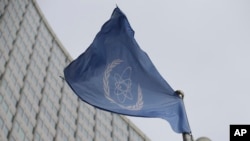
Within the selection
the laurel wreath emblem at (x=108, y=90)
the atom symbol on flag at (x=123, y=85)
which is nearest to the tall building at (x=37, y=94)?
the laurel wreath emblem at (x=108, y=90)

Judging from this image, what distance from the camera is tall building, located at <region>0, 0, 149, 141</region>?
58.0 meters

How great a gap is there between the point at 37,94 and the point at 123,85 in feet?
179

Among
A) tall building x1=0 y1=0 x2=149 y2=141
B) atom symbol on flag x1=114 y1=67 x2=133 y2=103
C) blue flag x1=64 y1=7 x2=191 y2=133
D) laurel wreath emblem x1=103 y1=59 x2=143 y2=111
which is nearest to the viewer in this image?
blue flag x1=64 y1=7 x2=191 y2=133

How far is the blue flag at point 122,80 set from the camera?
1312 centimetres

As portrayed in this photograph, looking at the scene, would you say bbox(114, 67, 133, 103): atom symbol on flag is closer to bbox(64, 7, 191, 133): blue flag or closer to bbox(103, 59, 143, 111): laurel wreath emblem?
bbox(64, 7, 191, 133): blue flag

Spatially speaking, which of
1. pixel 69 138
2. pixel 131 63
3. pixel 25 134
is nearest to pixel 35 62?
pixel 69 138

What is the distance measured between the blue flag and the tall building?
37.7 metres

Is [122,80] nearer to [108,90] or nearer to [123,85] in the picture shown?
[123,85]

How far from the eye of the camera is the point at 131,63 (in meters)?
14.5

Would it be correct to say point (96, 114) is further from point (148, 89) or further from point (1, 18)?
point (148, 89)

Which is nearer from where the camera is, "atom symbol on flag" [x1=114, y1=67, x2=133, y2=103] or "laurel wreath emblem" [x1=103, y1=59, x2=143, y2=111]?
"laurel wreath emblem" [x1=103, y1=59, x2=143, y2=111]

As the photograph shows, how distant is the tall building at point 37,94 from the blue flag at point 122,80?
124ft

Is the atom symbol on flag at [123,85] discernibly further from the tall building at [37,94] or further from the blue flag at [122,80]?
the tall building at [37,94]

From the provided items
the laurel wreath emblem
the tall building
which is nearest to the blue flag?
the laurel wreath emblem
